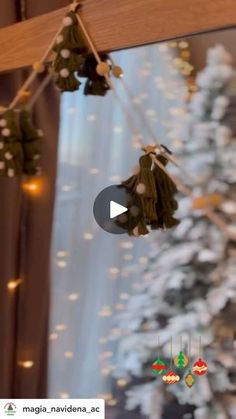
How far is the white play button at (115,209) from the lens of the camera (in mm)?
618

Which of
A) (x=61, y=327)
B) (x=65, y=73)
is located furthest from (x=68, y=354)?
(x=65, y=73)

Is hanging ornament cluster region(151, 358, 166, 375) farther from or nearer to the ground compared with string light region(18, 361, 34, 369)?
nearer to the ground

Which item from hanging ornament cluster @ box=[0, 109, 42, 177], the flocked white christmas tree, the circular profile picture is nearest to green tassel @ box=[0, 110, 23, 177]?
hanging ornament cluster @ box=[0, 109, 42, 177]

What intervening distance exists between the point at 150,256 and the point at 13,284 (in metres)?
0.34

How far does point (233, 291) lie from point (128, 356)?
324mm

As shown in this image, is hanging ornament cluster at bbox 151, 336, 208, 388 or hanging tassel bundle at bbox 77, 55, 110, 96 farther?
hanging ornament cluster at bbox 151, 336, 208, 388

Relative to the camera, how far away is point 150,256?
1.18 metres

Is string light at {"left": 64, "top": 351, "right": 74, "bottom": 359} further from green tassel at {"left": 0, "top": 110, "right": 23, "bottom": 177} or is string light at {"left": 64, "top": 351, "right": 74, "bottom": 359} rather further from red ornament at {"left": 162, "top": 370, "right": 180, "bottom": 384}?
green tassel at {"left": 0, "top": 110, "right": 23, "bottom": 177}

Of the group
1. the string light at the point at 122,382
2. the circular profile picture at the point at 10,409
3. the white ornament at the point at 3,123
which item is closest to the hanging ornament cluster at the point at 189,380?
the string light at the point at 122,382

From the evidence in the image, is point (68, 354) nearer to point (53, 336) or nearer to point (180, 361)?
point (53, 336)

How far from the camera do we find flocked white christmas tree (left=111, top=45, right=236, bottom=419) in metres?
1.01

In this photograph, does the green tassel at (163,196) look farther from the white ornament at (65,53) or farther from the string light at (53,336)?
the string light at (53,336)

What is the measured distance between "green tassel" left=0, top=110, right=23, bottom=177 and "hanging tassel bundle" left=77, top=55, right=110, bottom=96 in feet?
0.37

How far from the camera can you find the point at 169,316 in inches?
42.3
